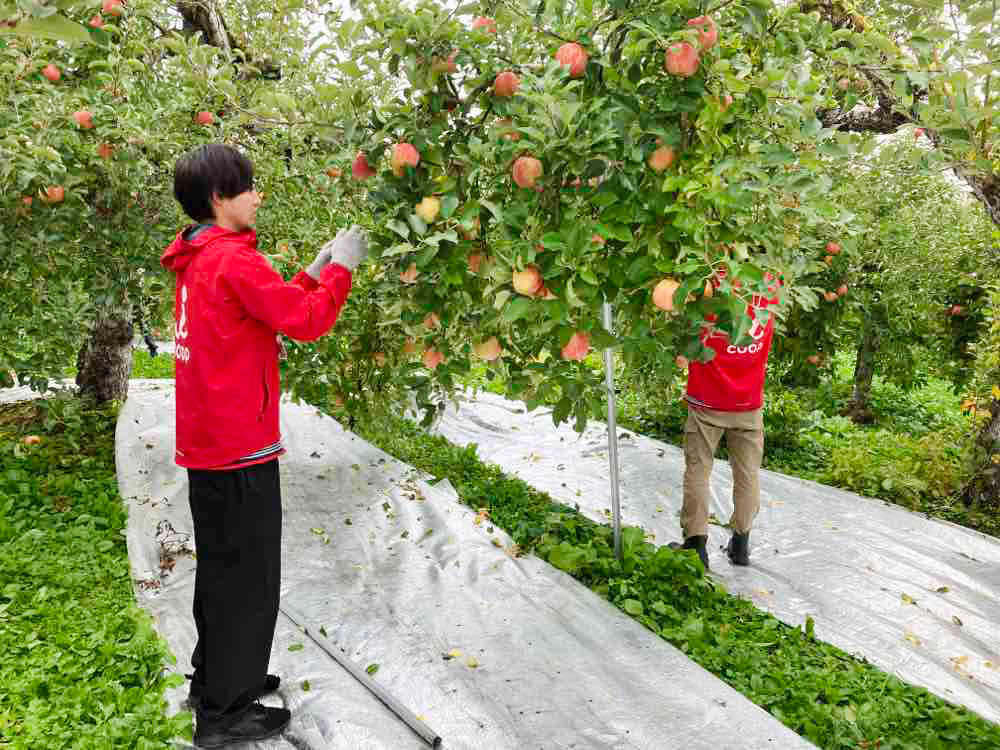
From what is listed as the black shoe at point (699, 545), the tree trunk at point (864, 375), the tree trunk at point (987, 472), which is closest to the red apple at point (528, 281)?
the black shoe at point (699, 545)

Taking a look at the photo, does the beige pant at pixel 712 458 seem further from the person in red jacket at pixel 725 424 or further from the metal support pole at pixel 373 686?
the metal support pole at pixel 373 686

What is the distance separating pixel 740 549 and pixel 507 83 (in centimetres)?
240

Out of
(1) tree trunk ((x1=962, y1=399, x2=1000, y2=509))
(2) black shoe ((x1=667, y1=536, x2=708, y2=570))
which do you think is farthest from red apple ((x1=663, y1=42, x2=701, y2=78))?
(1) tree trunk ((x1=962, y1=399, x2=1000, y2=509))

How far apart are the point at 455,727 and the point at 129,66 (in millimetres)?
2692

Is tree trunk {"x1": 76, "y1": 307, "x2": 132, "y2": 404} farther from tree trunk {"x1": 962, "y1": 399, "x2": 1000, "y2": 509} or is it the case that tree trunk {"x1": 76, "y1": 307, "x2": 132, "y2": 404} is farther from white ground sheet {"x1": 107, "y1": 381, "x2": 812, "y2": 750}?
tree trunk {"x1": 962, "y1": 399, "x2": 1000, "y2": 509}

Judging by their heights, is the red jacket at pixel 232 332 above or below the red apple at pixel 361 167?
below

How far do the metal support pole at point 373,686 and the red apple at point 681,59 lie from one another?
175 centimetres

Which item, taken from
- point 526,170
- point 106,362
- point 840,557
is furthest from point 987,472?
point 106,362

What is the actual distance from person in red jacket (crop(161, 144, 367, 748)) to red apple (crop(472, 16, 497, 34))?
581mm

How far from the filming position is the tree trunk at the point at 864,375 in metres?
5.60

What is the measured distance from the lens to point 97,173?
3021mm

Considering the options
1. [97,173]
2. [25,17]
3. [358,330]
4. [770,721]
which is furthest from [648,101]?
[97,173]

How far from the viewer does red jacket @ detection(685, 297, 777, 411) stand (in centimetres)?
291

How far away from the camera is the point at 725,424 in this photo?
3.05 m
